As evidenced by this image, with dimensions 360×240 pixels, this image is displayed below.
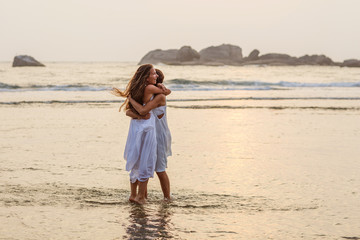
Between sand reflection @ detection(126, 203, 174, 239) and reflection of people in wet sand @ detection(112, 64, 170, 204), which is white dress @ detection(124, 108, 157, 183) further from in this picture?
sand reflection @ detection(126, 203, 174, 239)

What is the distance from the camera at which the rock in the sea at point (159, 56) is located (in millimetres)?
150900

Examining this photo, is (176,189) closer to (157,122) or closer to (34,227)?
(157,122)

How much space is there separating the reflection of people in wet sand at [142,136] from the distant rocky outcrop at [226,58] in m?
119

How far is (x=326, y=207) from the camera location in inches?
231

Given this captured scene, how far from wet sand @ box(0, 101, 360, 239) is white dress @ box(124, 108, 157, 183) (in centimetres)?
36

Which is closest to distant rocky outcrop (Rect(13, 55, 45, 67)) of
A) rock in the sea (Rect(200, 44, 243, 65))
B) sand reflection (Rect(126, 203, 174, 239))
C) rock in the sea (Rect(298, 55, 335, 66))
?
rock in the sea (Rect(200, 44, 243, 65))

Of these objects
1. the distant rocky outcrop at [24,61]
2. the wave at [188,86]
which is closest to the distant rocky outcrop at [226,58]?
the distant rocky outcrop at [24,61]

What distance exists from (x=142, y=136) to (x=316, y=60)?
5702 inches

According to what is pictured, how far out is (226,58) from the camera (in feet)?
520

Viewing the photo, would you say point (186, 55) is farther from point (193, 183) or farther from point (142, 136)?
point (142, 136)

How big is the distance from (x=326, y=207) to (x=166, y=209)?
1655 millimetres

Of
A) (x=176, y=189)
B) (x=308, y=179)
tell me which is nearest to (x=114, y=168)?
(x=176, y=189)

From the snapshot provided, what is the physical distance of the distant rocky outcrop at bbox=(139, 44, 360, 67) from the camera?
132m

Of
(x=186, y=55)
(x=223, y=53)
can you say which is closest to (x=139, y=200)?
(x=186, y=55)
